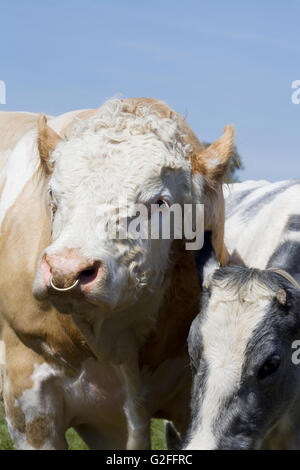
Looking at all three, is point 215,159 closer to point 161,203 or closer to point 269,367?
point 161,203

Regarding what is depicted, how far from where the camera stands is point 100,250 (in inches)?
171

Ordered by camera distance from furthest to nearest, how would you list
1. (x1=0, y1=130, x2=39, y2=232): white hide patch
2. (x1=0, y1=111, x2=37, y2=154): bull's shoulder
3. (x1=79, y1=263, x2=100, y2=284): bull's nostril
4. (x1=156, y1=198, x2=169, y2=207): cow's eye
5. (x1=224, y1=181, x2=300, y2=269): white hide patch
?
(x1=0, y1=111, x2=37, y2=154): bull's shoulder → (x1=0, y1=130, x2=39, y2=232): white hide patch → (x1=224, y1=181, x2=300, y2=269): white hide patch → (x1=156, y1=198, x2=169, y2=207): cow's eye → (x1=79, y1=263, x2=100, y2=284): bull's nostril

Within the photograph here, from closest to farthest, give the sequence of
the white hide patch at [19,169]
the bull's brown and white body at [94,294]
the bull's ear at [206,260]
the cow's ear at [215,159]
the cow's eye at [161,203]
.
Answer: the bull's brown and white body at [94,294], the cow's eye at [161,203], the bull's ear at [206,260], the cow's ear at [215,159], the white hide patch at [19,169]

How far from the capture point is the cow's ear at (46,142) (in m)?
5.14

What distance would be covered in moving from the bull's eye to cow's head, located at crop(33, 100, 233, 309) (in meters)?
0.85

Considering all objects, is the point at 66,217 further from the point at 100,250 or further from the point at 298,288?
the point at 298,288

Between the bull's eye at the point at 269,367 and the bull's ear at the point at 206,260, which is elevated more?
the bull's ear at the point at 206,260

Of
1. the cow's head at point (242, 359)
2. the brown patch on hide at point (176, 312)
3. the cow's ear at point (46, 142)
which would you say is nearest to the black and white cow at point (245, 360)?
the cow's head at point (242, 359)

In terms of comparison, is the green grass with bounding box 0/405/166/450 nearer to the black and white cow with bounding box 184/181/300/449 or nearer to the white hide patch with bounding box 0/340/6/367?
the white hide patch with bounding box 0/340/6/367

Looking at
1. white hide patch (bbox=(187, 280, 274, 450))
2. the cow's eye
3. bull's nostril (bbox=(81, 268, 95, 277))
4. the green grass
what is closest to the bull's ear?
white hide patch (bbox=(187, 280, 274, 450))

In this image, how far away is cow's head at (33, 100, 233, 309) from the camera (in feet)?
14.2

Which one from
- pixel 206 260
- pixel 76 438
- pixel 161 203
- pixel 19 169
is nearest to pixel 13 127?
pixel 19 169

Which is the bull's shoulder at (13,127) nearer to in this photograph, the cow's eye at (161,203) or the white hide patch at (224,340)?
the cow's eye at (161,203)
